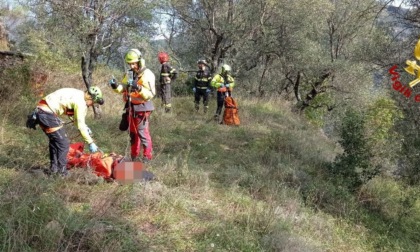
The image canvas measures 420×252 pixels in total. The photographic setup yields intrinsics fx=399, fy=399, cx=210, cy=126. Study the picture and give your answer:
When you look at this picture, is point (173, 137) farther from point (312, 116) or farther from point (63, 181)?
point (312, 116)

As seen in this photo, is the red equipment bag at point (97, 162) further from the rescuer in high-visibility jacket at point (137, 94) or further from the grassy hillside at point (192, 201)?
the rescuer in high-visibility jacket at point (137, 94)

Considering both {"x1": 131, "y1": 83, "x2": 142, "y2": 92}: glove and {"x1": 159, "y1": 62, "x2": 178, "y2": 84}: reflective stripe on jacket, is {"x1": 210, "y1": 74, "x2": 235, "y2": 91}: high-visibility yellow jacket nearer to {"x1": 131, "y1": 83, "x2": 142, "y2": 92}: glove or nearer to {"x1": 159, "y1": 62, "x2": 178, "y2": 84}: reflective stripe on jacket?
{"x1": 159, "y1": 62, "x2": 178, "y2": 84}: reflective stripe on jacket

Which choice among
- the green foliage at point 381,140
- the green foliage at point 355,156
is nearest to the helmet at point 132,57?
the green foliage at point 355,156

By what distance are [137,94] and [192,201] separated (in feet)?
6.23

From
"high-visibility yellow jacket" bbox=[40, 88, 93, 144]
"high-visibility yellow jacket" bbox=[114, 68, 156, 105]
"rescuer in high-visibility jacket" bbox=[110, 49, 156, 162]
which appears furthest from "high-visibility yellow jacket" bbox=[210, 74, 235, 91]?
"high-visibility yellow jacket" bbox=[40, 88, 93, 144]

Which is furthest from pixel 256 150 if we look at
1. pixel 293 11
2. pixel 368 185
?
pixel 293 11

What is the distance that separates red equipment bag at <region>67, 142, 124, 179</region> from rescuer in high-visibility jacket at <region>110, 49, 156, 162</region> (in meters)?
0.85

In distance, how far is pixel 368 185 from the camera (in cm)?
786

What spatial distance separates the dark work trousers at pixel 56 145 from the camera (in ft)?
16.9

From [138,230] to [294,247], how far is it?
1.74 meters

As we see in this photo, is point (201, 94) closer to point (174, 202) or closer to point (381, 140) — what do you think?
point (381, 140)

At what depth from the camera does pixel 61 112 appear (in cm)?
525

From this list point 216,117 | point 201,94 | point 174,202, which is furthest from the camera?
point 201,94

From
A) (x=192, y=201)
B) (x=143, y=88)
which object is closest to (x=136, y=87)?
(x=143, y=88)
